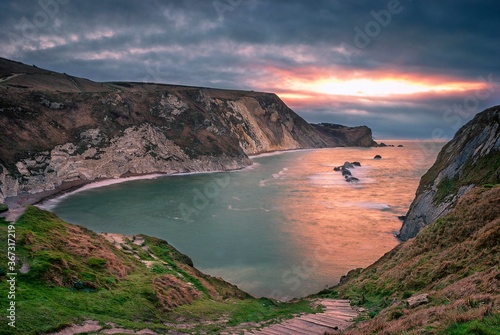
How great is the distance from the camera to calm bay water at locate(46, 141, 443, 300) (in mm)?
30578

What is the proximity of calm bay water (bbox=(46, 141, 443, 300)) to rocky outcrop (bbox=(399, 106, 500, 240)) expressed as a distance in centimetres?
509

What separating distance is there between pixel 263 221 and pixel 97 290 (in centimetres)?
3425

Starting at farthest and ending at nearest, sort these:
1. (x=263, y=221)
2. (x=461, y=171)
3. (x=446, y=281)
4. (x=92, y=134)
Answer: (x=92, y=134)
(x=263, y=221)
(x=461, y=171)
(x=446, y=281)

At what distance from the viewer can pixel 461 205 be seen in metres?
18.6

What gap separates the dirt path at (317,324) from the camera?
41.6 feet

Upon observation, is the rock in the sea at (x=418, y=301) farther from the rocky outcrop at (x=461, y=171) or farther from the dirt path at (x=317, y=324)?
the rocky outcrop at (x=461, y=171)

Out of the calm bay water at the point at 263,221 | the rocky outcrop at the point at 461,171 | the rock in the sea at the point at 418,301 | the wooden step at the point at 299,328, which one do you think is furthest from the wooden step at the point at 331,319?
the rocky outcrop at the point at 461,171

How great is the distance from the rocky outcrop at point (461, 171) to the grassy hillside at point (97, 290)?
18.1 meters

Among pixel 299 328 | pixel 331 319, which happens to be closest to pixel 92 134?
pixel 331 319

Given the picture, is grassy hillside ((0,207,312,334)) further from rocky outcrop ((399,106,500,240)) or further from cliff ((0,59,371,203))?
cliff ((0,59,371,203))

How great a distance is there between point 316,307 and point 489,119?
85.1 ft

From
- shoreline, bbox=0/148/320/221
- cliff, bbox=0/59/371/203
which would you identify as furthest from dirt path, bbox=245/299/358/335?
cliff, bbox=0/59/371/203

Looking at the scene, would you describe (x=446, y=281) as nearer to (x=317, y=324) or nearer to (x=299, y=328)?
(x=317, y=324)

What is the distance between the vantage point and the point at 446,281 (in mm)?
13328
